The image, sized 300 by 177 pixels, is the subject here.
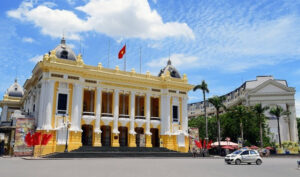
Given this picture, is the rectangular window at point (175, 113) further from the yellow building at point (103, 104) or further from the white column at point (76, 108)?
the white column at point (76, 108)

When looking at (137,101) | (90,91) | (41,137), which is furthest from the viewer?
(137,101)

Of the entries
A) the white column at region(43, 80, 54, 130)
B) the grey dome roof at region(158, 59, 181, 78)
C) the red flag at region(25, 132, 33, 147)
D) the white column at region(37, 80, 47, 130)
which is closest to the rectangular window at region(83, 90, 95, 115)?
the white column at region(43, 80, 54, 130)

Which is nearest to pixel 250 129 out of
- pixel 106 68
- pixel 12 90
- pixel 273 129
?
pixel 273 129

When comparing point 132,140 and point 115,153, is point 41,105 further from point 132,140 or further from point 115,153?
point 132,140

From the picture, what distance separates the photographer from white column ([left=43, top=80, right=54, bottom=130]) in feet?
124

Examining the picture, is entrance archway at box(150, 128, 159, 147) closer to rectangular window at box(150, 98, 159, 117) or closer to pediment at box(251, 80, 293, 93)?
rectangular window at box(150, 98, 159, 117)

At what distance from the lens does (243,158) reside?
26.6m

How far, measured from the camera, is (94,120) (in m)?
42.3

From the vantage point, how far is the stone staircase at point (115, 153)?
1308 inches

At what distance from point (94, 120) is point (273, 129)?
176ft

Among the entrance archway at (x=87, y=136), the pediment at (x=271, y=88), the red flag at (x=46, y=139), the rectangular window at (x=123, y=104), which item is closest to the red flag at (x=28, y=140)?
the red flag at (x=46, y=139)

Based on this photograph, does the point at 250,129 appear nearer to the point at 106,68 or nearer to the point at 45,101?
the point at 106,68

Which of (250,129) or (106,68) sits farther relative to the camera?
(250,129)

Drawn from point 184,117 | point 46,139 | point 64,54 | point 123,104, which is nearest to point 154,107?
point 184,117
